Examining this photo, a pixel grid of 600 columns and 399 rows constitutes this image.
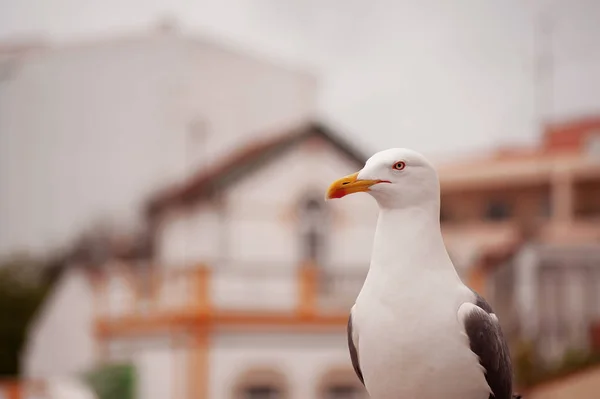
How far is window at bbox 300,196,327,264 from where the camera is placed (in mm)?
18953

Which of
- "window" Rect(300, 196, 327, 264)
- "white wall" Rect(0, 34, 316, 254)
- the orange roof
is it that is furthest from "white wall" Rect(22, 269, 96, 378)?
the orange roof

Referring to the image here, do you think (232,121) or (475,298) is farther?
(232,121)

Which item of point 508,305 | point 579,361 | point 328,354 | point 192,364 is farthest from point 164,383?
point 508,305

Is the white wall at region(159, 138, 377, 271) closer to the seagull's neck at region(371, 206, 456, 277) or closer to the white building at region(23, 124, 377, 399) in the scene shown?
the white building at region(23, 124, 377, 399)

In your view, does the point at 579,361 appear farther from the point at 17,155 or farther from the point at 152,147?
the point at 17,155

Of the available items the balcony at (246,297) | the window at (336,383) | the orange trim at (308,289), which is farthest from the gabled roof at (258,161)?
the window at (336,383)

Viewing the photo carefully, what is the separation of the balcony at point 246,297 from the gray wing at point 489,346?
13266 mm

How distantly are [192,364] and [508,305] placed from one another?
Result: 24.1 ft

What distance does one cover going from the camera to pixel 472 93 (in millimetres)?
29094

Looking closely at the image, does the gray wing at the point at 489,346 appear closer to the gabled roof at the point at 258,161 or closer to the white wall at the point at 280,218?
the white wall at the point at 280,218

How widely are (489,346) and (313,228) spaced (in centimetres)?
1582

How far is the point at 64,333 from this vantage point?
842 inches

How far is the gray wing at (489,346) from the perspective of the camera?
3182mm

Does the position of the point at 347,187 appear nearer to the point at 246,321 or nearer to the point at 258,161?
the point at 246,321
